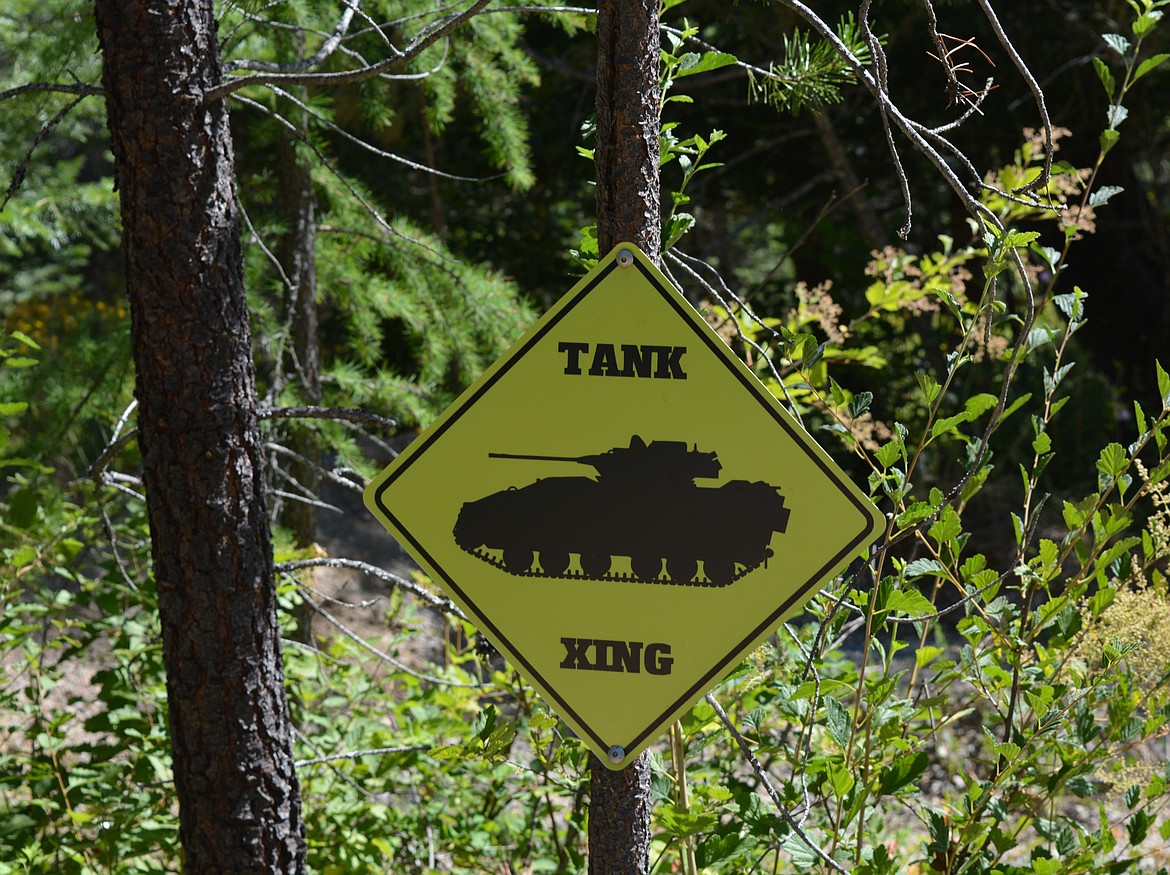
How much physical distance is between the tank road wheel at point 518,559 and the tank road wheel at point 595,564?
0.25 feet

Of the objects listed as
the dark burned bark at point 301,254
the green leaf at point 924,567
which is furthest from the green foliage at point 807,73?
the dark burned bark at point 301,254

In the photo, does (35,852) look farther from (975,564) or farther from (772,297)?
(772,297)

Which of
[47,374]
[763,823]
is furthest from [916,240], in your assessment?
[763,823]

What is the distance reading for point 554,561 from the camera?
1.50 metres

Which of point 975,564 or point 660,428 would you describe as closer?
point 660,428

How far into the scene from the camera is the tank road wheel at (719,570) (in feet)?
4.78

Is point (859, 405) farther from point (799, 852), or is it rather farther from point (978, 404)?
point (799, 852)

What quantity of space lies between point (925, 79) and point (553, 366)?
6.34 m

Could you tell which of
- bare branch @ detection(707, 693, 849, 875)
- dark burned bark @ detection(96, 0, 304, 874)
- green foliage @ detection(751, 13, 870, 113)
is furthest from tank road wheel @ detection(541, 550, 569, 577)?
green foliage @ detection(751, 13, 870, 113)

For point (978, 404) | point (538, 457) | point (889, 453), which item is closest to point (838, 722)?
point (889, 453)

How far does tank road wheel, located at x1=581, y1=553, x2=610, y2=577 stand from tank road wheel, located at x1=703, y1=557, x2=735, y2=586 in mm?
133

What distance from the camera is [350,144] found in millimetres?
6453

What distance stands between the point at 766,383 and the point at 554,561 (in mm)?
1386

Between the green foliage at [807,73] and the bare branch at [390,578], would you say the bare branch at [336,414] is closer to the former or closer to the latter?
the bare branch at [390,578]
